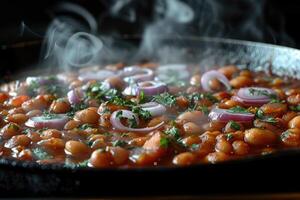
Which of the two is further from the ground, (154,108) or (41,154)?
(154,108)

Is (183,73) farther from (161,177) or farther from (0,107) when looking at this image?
(161,177)

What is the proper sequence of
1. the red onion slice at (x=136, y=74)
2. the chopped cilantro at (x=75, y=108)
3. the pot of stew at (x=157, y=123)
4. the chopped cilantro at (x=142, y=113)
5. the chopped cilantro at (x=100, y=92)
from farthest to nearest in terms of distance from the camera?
the red onion slice at (x=136, y=74) → the chopped cilantro at (x=100, y=92) → the chopped cilantro at (x=75, y=108) → the chopped cilantro at (x=142, y=113) → the pot of stew at (x=157, y=123)

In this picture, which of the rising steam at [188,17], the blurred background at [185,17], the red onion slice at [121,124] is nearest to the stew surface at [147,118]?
the red onion slice at [121,124]

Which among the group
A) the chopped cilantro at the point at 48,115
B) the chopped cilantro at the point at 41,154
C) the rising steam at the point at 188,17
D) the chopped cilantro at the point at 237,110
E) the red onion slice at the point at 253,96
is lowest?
the chopped cilantro at the point at 41,154

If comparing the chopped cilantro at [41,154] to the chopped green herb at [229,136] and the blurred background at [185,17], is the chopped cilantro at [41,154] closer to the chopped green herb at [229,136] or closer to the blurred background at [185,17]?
the chopped green herb at [229,136]

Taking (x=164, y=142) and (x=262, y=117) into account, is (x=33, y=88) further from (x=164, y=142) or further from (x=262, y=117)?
(x=262, y=117)

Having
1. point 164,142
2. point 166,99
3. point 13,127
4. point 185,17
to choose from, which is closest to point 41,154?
point 13,127

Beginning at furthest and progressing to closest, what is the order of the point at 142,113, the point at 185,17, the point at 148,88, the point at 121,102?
the point at 185,17 < the point at 148,88 < the point at 121,102 < the point at 142,113

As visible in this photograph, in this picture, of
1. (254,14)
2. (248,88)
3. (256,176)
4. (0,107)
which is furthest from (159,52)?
(256,176)
